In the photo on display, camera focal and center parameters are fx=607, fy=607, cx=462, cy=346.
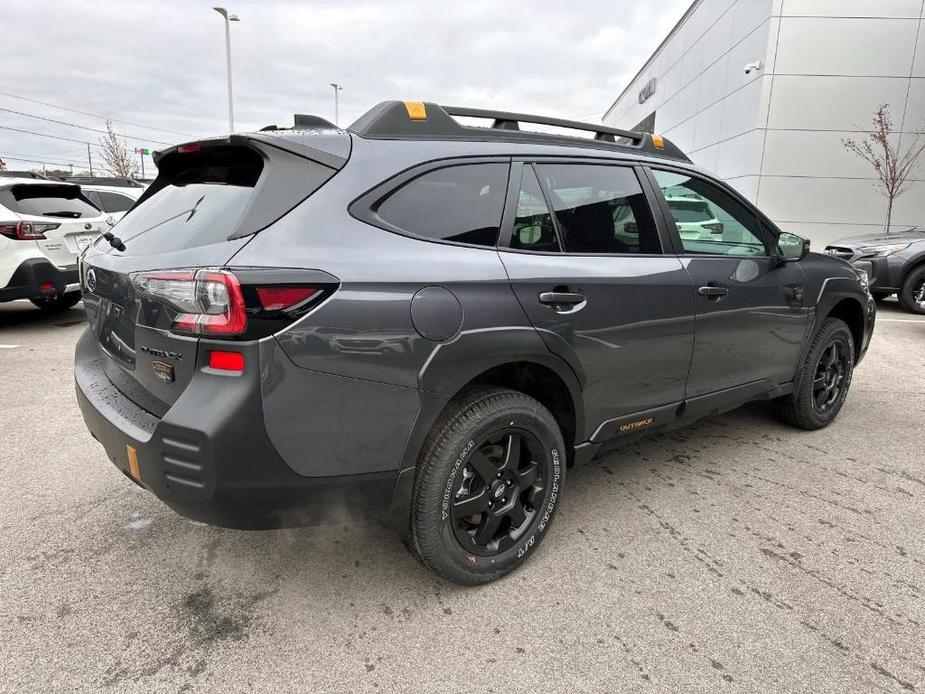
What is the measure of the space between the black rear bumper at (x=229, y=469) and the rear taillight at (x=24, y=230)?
5.87 m

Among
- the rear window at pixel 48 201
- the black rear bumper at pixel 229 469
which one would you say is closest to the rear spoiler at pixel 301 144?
the black rear bumper at pixel 229 469

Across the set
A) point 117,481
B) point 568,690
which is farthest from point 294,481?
point 117,481

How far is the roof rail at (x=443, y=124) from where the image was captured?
2262 mm

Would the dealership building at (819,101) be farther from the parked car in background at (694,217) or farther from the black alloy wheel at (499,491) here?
the black alloy wheel at (499,491)

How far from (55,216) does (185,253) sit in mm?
6374

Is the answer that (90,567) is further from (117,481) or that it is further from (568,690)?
(568,690)

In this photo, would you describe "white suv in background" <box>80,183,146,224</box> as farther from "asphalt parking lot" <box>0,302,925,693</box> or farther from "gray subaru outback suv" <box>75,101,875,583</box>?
"gray subaru outback suv" <box>75,101,875,583</box>

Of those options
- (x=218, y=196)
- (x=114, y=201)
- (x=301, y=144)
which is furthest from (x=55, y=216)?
(x=301, y=144)

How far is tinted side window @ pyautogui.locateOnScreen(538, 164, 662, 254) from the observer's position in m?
2.58

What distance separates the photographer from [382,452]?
2.01 m

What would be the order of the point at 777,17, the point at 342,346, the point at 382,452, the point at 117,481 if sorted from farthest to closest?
the point at 777,17
the point at 117,481
the point at 382,452
the point at 342,346

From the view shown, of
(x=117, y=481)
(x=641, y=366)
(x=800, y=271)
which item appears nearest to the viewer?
(x=641, y=366)

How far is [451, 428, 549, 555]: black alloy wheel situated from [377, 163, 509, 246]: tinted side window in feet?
2.52

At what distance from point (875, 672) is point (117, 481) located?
344cm
